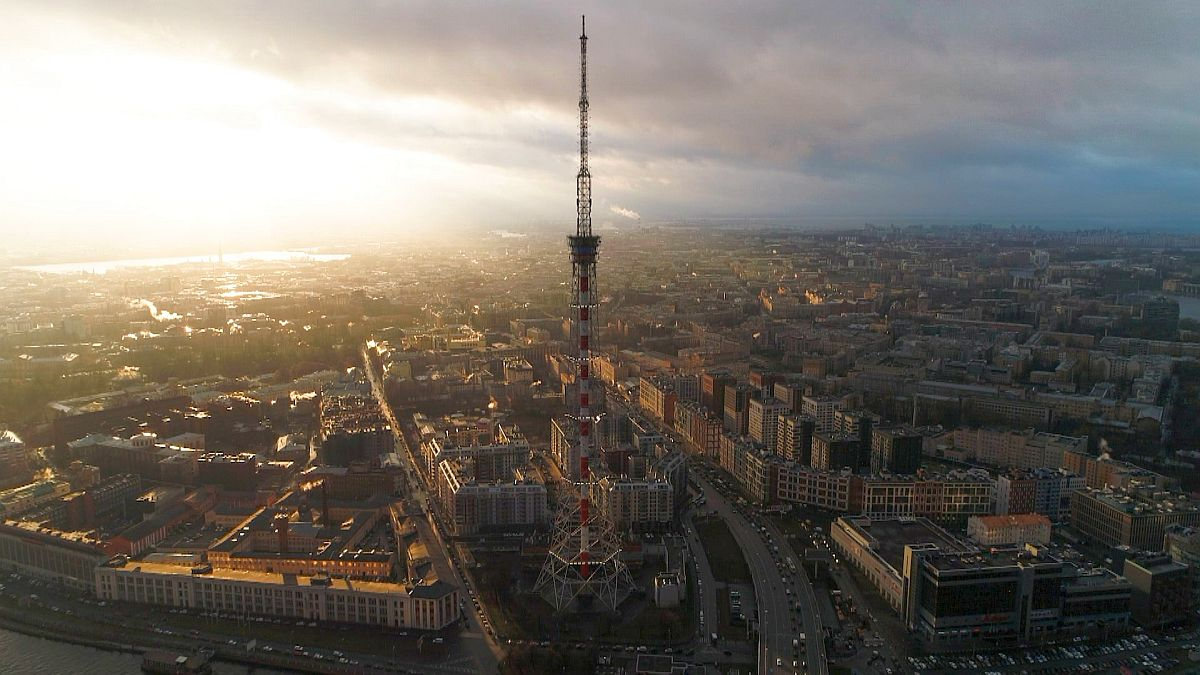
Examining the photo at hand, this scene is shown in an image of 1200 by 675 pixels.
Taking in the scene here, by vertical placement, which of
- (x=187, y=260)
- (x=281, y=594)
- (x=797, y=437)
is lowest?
(x=281, y=594)

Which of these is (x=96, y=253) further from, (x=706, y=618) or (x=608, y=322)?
(x=706, y=618)

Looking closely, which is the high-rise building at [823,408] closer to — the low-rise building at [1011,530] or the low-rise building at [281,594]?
the low-rise building at [1011,530]

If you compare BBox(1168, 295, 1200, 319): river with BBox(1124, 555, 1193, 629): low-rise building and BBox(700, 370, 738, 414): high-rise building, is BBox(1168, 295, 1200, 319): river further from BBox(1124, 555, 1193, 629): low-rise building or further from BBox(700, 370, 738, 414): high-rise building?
BBox(1124, 555, 1193, 629): low-rise building

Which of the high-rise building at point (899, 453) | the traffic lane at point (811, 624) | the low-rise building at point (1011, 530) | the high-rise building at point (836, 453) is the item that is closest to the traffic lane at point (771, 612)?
the traffic lane at point (811, 624)

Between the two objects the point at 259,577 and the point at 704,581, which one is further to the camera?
the point at 704,581

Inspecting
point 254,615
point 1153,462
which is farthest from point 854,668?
point 1153,462

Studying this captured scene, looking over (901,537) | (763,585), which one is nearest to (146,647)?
(763,585)

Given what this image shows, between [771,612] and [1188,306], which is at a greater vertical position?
[1188,306]

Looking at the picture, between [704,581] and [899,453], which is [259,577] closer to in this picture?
[704,581]
